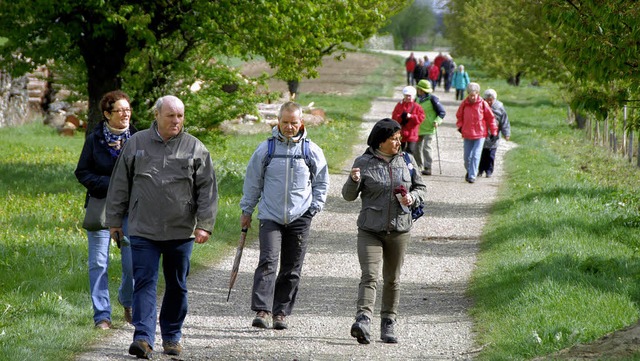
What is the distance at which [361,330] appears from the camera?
8000 mm

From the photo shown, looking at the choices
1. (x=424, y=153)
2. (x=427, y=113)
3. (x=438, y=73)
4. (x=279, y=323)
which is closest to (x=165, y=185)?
(x=279, y=323)

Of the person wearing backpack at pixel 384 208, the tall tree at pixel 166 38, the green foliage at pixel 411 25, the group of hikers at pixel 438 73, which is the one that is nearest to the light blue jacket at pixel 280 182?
the person wearing backpack at pixel 384 208

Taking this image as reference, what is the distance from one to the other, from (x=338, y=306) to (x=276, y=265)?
1222 millimetres

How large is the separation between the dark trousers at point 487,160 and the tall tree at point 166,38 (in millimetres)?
3848

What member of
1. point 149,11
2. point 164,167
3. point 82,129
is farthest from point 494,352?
point 82,129

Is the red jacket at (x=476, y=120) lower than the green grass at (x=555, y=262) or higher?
higher

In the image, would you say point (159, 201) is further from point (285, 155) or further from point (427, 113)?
point (427, 113)

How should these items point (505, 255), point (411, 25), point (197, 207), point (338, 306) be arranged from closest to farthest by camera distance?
point (197, 207), point (338, 306), point (505, 255), point (411, 25)

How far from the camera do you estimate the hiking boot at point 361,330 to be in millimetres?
8000

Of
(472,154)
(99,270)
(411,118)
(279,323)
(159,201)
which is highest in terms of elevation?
(159,201)

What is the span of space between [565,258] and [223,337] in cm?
409

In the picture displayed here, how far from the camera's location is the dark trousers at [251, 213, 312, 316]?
28.1ft

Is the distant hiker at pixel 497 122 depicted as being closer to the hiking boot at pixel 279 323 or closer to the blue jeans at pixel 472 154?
the blue jeans at pixel 472 154

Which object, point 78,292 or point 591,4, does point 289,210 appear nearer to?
point 78,292
